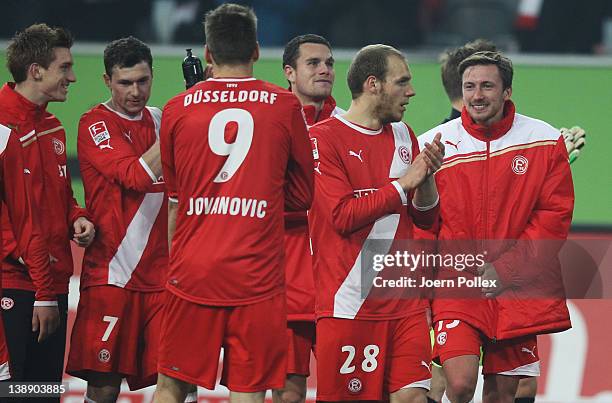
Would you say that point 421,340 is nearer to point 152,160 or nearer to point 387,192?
point 387,192

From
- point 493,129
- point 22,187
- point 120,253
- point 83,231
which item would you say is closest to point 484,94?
point 493,129

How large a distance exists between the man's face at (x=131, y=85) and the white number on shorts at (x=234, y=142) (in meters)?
1.49

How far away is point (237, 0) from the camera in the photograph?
1003 cm

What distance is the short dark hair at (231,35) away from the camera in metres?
5.30

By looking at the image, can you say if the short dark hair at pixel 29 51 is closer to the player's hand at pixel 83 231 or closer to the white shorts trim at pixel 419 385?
the player's hand at pixel 83 231

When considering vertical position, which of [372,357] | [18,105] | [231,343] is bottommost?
[372,357]

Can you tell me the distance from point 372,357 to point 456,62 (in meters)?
2.30

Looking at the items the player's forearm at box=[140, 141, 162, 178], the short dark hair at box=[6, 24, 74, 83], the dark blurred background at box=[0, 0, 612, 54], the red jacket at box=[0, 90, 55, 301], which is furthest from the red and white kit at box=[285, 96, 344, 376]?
the dark blurred background at box=[0, 0, 612, 54]

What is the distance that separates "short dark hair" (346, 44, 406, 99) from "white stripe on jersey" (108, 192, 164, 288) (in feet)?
4.17

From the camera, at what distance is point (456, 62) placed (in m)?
7.64

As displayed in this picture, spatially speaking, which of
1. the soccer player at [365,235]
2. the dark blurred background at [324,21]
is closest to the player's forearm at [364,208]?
the soccer player at [365,235]

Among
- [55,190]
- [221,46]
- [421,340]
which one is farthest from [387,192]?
[55,190]

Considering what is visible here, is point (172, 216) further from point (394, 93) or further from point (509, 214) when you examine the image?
point (509, 214)

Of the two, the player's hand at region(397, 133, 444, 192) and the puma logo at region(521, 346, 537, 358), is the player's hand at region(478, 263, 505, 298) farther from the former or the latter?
the player's hand at region(397, 133, 444, 192)
